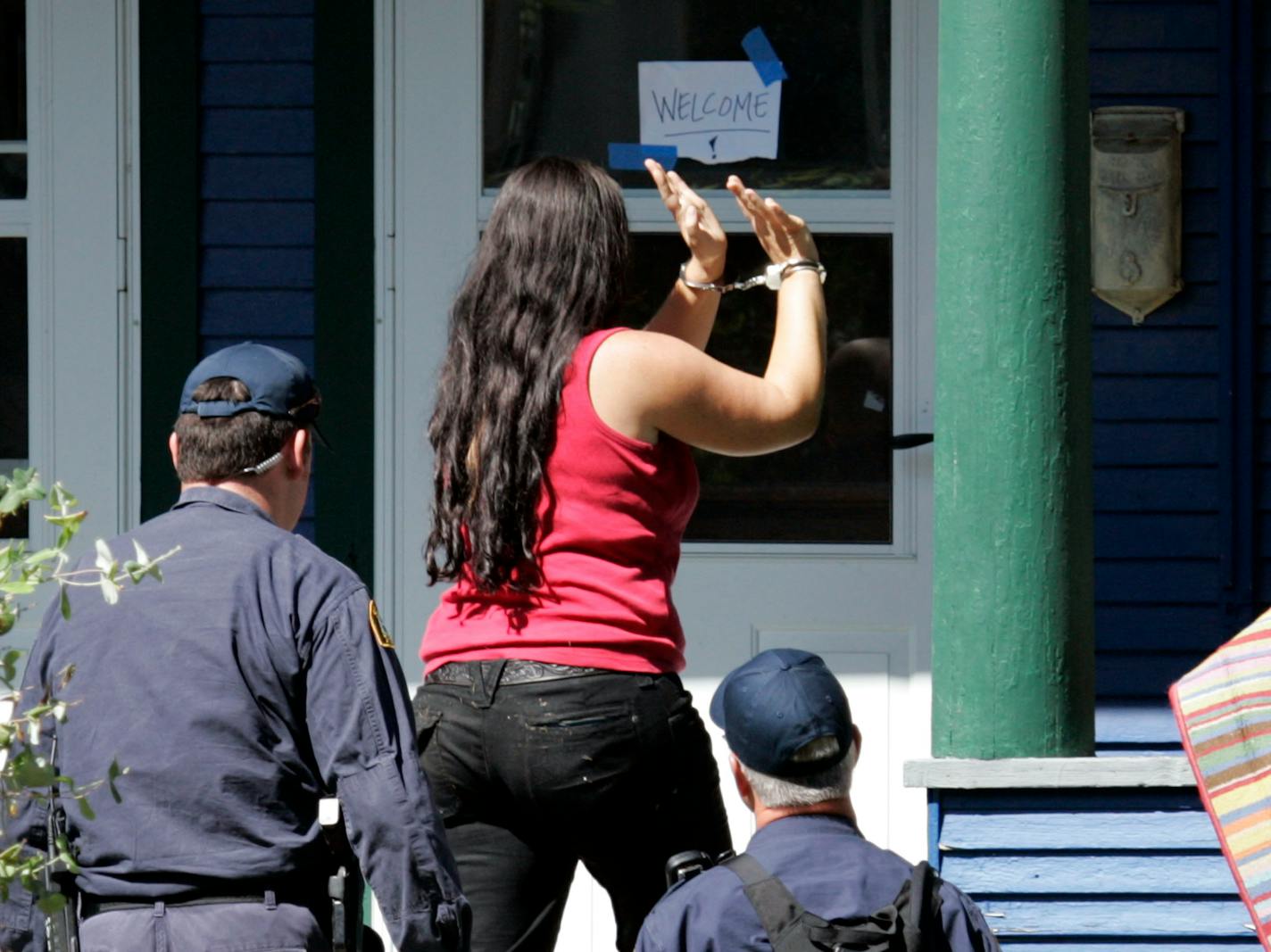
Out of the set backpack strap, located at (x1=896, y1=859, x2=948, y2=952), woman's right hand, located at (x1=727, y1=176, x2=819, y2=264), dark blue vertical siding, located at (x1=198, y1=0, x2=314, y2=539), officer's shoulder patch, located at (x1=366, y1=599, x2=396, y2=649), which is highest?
dark blue vertical siding, located at (x1=198, y1=0, x2=314, y2=539)

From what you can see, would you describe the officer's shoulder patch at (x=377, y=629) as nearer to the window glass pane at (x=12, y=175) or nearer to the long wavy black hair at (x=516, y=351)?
the long wavy black hair at (x=516, y=351)

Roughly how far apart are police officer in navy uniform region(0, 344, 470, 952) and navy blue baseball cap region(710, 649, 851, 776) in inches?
17.2

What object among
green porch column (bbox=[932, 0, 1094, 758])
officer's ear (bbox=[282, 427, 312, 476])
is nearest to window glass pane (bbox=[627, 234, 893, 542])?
green porch column (bbox=[932, 0, 1094, 758])

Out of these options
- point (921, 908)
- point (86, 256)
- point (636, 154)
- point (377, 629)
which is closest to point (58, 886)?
point (377, 629)

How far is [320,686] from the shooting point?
2471mm

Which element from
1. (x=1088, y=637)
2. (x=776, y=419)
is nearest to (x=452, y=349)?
(x=776, y=419)

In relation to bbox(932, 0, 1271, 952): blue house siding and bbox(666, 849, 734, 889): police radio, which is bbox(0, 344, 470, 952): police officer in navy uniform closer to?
bbox(666, 849, 734, 889): police radio

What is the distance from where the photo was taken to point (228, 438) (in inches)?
103

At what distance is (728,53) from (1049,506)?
1801mm

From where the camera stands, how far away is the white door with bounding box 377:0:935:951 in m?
4.58

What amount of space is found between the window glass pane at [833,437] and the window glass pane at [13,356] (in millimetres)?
1583

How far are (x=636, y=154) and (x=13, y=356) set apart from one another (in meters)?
1.66

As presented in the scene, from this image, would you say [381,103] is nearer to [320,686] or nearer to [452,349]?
[452,349]

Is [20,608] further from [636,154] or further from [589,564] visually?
[636,154]
